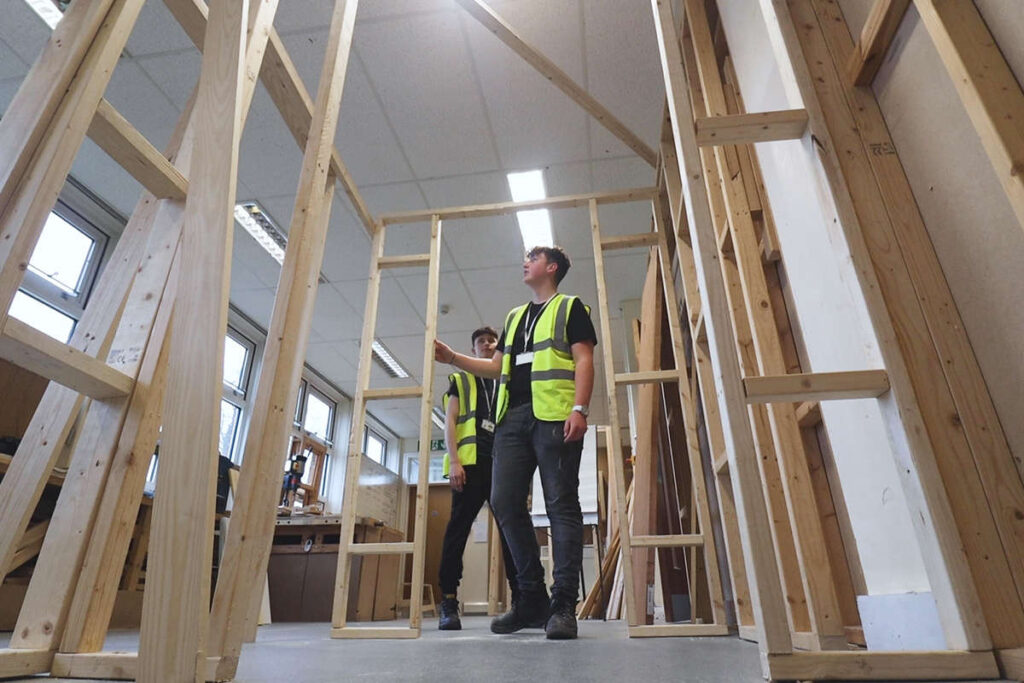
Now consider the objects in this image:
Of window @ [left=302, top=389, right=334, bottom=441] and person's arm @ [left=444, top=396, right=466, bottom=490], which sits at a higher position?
window @ [left=302, top=389, right=334, bottom=441]

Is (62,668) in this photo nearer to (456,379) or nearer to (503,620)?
(503,620)

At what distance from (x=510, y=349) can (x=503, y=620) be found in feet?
3.58

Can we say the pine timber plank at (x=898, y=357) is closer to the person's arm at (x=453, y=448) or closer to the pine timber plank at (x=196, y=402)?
the pine timber plank at (x=196, y=402)

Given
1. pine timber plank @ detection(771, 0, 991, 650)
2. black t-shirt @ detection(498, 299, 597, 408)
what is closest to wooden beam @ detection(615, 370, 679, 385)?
black t-shirt @ detection(498, 299, 597, 408)

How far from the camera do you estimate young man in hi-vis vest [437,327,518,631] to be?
2932 mm

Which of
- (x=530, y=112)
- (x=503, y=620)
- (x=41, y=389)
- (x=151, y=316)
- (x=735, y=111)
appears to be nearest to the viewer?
(x=151, y=316)

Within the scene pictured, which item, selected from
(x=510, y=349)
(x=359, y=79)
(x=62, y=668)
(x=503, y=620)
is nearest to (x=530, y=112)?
(x=359, y=79)

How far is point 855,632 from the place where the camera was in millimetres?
1574

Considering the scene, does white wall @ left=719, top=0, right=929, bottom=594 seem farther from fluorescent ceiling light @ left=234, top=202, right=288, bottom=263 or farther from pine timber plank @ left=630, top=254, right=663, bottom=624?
fluorescent ceiling light @ left=234, top=202, right=288, bottom=263

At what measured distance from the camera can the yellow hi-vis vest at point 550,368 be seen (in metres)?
2.33

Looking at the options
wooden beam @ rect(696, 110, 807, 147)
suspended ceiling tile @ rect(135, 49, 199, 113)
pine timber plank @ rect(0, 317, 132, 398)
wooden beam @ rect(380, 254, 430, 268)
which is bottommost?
pine timber plank @ rect(0, 317, 132, 398)

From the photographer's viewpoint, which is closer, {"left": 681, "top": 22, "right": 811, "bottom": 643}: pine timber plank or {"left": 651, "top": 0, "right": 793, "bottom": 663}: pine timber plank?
Answer: {"left": 651, "top": 0, "right": 793, "bottom": 663}: pine timber plank

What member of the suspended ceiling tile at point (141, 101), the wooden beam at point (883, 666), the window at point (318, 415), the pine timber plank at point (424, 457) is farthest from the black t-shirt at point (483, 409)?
the window at point (318, 415)

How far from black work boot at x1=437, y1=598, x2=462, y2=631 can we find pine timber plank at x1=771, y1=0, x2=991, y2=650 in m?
2.27
